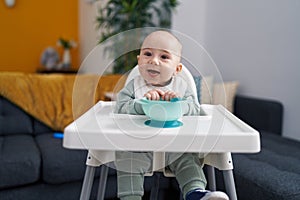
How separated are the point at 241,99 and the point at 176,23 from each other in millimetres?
882

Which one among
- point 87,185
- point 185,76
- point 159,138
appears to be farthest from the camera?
point 87,185

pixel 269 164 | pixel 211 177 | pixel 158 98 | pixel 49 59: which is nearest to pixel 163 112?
pixel 158 98

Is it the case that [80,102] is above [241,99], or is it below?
above

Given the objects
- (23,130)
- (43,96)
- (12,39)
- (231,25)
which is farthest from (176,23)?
(12,39)

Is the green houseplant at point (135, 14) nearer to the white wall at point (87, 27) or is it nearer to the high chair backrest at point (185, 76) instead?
the white wall at point (87, 27)

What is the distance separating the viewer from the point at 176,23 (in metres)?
2.59

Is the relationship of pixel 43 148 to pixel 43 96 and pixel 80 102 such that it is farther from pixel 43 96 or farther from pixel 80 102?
pixel 80 102

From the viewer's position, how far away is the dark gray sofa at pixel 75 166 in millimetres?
1128

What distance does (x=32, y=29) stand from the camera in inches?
154

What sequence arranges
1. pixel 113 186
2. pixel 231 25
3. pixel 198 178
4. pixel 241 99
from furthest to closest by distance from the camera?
pixel 231 25
pixel 241 99
pixel 113 186
pixel 198 178

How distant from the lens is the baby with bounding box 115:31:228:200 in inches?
28.0

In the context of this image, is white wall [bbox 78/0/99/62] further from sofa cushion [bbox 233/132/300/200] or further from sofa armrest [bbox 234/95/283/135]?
sofa cushion [bbox 233/132/300/200]

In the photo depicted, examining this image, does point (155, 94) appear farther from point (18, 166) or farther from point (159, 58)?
point (18, 166)

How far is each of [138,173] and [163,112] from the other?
0.65 feet
